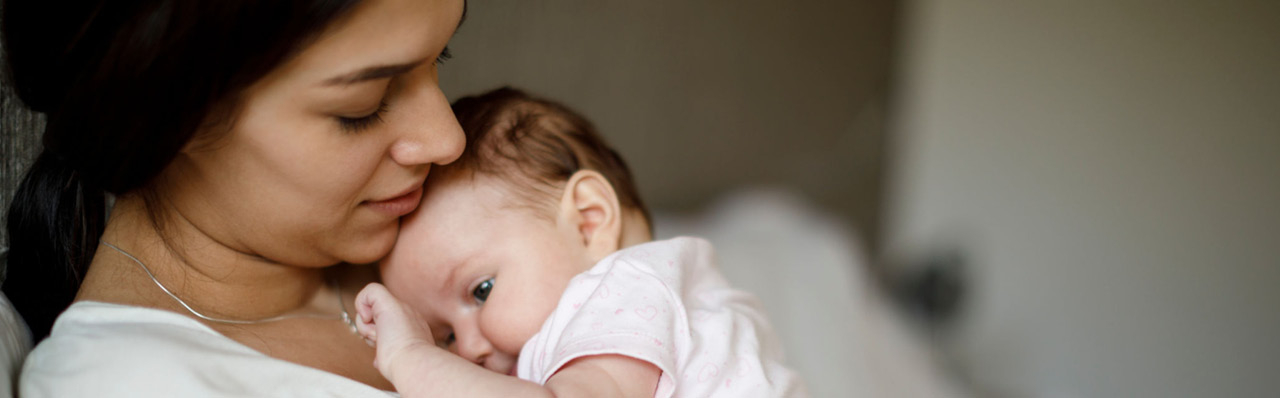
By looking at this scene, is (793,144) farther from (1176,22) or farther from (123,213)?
(123,213)

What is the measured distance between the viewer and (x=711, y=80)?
2.28m

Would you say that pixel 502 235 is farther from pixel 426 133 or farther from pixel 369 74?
pixel 369 74

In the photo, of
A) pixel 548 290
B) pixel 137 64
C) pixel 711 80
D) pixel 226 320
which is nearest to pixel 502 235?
pixel 548 290

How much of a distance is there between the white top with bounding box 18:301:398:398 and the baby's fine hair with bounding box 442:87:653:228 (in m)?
0.33

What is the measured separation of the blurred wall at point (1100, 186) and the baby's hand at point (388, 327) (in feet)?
7.36

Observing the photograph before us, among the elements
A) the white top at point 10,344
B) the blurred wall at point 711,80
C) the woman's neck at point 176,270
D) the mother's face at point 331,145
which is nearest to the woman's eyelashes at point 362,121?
the mother's face at point 331,145

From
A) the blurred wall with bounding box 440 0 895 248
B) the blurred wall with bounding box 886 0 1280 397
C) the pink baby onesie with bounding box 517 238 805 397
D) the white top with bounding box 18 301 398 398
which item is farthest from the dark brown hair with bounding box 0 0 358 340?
the blurred wall with bounding box 886 0 1280 397

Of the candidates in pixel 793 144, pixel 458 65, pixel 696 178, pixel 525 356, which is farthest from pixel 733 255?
pixel 525 356

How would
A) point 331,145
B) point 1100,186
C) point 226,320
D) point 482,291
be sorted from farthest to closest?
1. point 1100,186
2. point 482,291
3. point 226,320
4. point 331,145

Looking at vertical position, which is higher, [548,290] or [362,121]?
[362,121]

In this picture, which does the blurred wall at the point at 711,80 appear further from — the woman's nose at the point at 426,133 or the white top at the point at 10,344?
the white top at the point at 10,344

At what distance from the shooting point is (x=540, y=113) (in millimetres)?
1128

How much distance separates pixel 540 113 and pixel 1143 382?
2.24 m

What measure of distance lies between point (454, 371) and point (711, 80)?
64.1 inches
